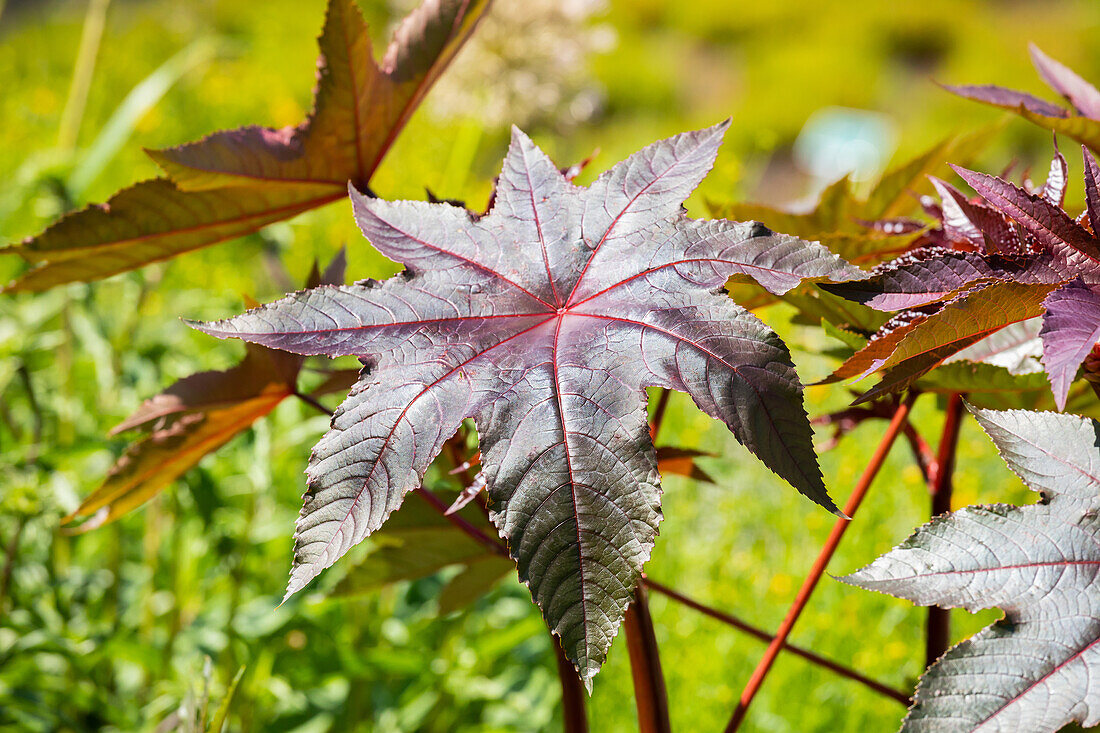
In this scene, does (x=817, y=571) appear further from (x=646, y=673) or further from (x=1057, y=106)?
(x=1057, y=106)

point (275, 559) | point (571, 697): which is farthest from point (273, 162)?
point (275, 559)

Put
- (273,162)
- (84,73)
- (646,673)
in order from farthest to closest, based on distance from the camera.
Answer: (84,73) < (273,162) < (646,673)

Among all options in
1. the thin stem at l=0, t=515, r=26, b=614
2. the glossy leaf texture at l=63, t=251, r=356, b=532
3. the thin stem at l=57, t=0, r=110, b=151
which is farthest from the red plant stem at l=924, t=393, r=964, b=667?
the thin stem at l=57, t=0, r=110, b=151

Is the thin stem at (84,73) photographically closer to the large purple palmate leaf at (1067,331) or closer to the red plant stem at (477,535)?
the red plant stem at (477,535)

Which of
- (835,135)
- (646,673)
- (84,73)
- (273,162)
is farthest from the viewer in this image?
(835,135)

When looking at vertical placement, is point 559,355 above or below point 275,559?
above
